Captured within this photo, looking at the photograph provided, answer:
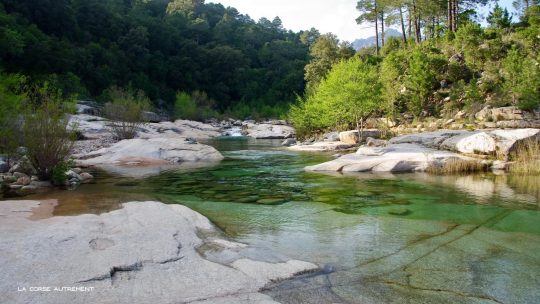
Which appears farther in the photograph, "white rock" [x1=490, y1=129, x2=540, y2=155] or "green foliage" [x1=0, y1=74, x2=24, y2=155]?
"white rock" [x1=490, y1=129, x2=540, y2=155]

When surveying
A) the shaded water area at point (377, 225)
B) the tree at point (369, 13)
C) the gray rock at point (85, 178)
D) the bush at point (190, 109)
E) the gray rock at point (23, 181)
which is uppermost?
the tree at point (369, 13)

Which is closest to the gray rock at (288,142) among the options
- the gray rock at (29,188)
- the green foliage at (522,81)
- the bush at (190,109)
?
the green foliage at (522,81)

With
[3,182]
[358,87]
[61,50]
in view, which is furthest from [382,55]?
[3,182]

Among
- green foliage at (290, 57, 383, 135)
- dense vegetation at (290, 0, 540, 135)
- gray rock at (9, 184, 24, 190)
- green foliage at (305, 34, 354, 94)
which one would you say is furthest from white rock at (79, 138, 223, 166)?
green foliage at (305, 34, 354, 94)

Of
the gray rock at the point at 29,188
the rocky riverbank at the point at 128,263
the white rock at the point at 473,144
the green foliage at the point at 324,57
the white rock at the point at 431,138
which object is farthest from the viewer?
the green foliage at the point at 324,57

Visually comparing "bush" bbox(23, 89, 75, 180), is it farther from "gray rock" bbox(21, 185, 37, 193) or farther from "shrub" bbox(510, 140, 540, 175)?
"shrub" bbox(510, 140, 540, 175)

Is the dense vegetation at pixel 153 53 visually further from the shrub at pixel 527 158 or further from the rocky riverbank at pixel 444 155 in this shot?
the shrub at pixel 527 158

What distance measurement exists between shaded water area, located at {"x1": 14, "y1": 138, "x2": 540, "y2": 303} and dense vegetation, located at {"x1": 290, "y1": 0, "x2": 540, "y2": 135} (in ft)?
53.4

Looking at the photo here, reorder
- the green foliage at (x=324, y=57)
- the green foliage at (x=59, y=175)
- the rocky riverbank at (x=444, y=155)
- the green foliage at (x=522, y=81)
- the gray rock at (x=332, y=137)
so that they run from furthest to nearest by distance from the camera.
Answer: the green foliage at (x=324, y=57), the gray rock at (x=332, y=137), the green foliage at (x=522, y=81), the rocky riverbank at (x=444, y=155), the green foliage at (x=59, y=175)

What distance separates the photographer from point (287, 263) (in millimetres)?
5656

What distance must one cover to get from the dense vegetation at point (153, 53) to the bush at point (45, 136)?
36.8 meters

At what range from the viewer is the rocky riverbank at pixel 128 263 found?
4426 mm

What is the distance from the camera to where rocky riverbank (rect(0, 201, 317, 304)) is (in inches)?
174

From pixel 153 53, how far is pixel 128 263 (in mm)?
86917
